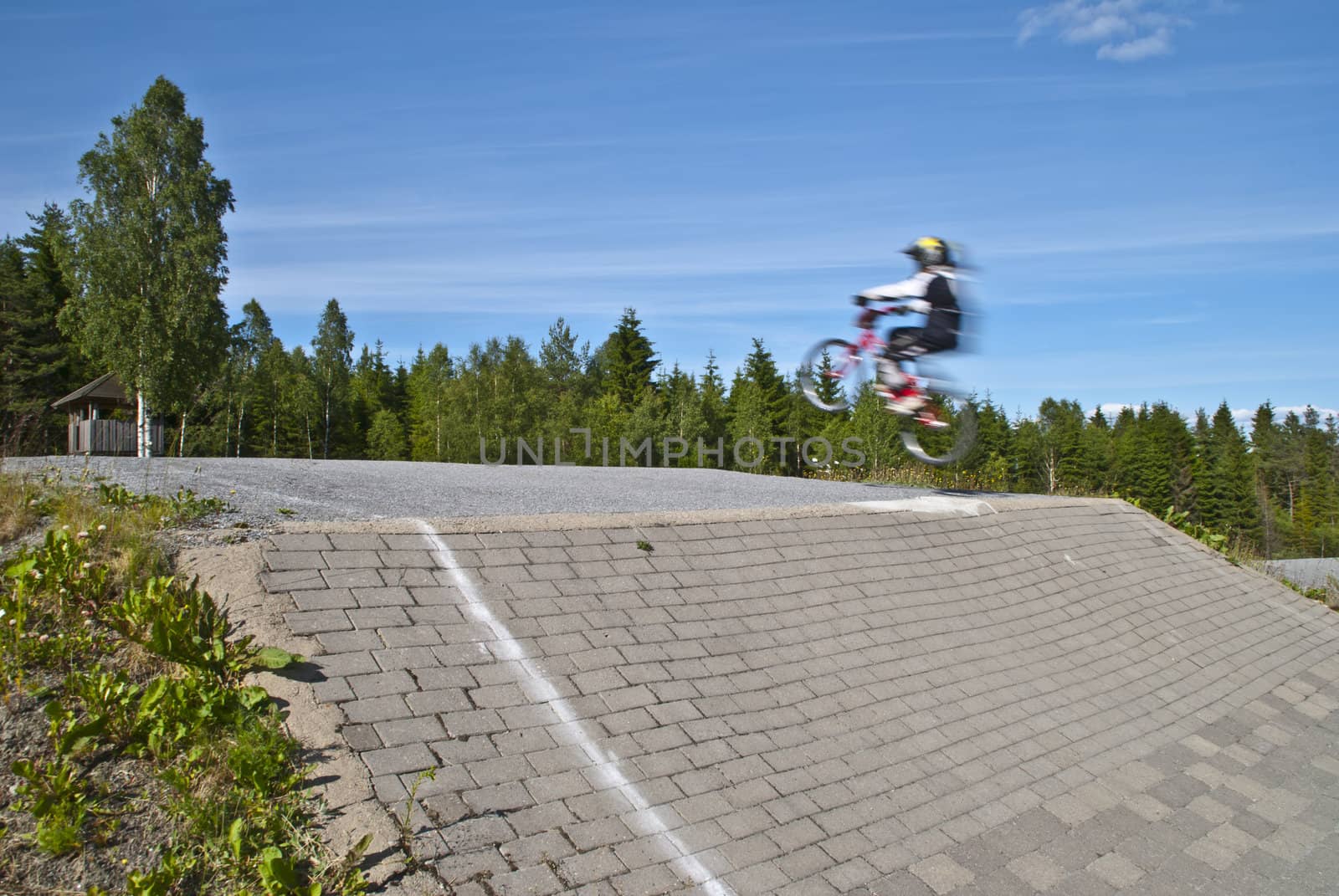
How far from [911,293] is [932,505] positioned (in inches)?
127

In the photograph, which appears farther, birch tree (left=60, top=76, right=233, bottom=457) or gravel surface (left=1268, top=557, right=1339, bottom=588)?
birch tree (left=60, top=76, right=233, bottom=457)

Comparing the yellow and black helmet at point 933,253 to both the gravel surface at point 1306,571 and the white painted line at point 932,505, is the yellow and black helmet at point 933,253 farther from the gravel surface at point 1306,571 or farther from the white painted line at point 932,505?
the gravel surface at point 1306,571

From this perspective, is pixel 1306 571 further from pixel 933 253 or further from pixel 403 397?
pixel 403 397

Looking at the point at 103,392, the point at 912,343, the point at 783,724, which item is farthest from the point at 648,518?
the point at 103,392

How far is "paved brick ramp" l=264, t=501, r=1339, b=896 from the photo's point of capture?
3803 millimetres

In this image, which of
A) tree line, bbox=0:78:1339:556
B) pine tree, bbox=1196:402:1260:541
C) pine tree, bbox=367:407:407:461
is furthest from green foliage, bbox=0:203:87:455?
pine tree, bbox=1196:402:1260:541

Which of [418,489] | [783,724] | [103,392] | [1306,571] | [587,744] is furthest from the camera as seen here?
[103,392]

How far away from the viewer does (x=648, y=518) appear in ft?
23.5

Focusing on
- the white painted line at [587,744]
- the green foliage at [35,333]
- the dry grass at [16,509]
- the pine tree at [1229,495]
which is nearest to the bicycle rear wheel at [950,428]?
the white painted line at [587,744]

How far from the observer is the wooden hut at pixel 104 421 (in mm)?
23938

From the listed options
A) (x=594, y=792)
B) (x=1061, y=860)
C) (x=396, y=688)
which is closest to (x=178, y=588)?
(x=396, y=688)

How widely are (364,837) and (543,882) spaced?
2.54 ft

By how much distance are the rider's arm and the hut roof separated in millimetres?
27832

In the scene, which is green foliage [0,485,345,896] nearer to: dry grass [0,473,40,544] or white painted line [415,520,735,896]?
dry grass [0,473,40,544]
